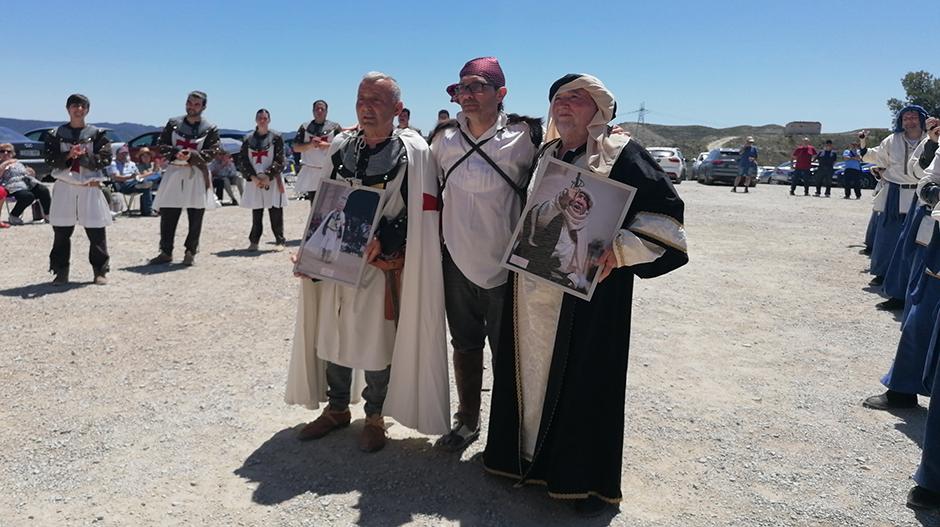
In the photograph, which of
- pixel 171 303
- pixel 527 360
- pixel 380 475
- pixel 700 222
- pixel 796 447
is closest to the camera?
pixel 527 360

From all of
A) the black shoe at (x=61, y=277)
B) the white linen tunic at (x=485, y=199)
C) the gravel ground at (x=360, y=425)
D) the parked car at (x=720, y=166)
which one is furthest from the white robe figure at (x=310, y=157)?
the parked car at (x=720, y=166)

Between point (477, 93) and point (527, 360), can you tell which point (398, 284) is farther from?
point (477, 93)

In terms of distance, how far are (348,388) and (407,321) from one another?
2.36 ft

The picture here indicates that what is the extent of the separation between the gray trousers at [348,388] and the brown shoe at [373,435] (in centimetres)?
4

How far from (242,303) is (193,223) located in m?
2.70

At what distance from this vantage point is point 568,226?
124 inches

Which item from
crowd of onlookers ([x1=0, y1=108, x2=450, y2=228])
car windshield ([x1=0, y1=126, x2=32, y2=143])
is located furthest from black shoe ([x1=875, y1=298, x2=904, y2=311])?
car windshield ([x1=0, y1=126, x2=32, y2=143])

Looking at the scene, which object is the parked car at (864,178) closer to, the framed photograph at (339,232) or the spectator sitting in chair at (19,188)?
the spectator sitting in chair at (19,188)

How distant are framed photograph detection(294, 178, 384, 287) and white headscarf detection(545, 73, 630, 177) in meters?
1.12

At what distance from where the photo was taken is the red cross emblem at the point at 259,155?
1045 cm

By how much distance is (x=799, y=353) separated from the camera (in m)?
6.04

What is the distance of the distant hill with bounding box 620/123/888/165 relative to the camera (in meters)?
49.0

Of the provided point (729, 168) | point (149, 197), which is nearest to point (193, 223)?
point (149, 197)

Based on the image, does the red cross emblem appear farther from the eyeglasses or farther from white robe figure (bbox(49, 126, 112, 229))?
the eyeglasses
